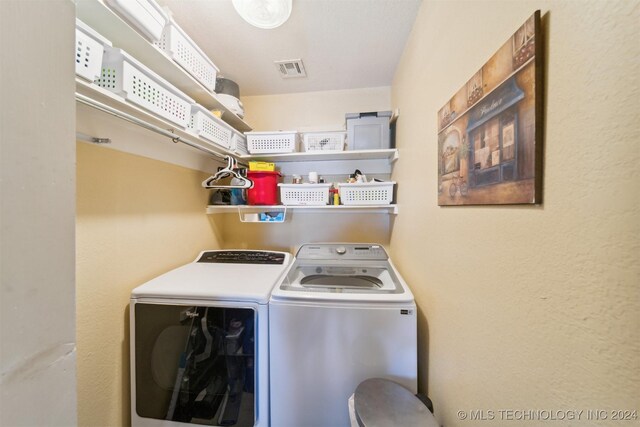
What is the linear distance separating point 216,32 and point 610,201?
1829 mm

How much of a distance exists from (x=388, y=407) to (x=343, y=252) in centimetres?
90

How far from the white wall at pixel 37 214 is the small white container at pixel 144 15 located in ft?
1.84

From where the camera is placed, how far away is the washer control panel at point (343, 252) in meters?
1.52

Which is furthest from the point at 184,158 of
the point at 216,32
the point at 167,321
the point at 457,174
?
the point at 457,174

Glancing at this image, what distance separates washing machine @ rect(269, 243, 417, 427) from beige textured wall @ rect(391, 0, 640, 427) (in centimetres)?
23

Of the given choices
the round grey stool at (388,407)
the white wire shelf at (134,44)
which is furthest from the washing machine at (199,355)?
the white wire shelf at (134,44)

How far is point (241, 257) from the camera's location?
1602 millimetres

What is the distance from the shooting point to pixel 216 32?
50.4 inches

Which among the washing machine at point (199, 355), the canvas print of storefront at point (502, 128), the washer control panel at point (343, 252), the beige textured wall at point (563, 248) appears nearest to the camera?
the beige textured wall at point (563, 248)

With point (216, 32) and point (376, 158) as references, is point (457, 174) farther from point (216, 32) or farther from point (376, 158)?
point (216, 32)

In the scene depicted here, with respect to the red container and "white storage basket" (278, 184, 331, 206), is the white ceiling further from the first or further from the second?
"white storage basket" (278, 184, 331, 206)

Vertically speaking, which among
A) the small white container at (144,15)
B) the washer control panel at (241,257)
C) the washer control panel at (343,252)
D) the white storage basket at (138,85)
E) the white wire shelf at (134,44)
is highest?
the small white container at (144,15)

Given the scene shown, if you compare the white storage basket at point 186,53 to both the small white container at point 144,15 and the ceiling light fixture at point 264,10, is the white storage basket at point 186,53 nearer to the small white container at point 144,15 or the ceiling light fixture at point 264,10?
the small white container at point 144,15

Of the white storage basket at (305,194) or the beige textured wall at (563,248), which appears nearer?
the beige textured wall at (563,248)
